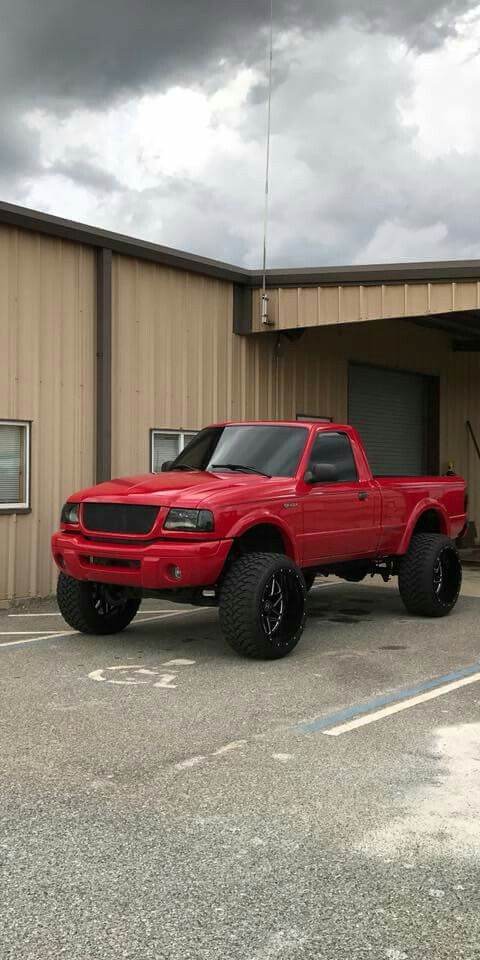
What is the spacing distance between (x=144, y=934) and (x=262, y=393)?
37.9 feet

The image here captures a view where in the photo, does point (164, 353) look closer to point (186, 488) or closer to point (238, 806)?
point (186, 488)

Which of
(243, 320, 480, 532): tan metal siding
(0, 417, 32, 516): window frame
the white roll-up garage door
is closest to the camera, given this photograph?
(0, 417, 32, 516): window frame

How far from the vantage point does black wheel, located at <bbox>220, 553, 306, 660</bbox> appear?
704cm

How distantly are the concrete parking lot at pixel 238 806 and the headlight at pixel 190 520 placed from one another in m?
1.11

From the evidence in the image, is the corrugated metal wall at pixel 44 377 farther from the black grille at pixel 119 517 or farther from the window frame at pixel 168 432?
the black grille at pixel 119 517

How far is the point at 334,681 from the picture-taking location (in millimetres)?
6691

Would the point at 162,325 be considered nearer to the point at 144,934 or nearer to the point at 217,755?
the point at 217,755

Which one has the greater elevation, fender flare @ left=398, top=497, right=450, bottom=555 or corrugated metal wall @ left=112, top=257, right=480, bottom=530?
corrugated metal wall @ left=112, top=257, right=480, bottom=530

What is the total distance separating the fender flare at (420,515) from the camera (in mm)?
9336

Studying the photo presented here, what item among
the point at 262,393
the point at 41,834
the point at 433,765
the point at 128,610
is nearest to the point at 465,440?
the point at 262,393

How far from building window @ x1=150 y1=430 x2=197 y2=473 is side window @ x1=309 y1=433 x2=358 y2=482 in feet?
12.7

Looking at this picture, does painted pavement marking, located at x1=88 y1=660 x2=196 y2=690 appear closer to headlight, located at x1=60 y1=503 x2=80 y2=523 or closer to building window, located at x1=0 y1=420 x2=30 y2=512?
headlight, located at x1=60 y1=503 x2=80 y2=523

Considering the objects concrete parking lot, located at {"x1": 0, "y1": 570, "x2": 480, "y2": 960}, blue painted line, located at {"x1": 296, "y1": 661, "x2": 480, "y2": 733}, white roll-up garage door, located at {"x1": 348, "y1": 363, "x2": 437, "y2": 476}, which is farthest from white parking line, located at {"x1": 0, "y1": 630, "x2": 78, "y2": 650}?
white roll-up garage door, located at {"x1": 348, "y1": 363, "x2": 437, "y2": 476}

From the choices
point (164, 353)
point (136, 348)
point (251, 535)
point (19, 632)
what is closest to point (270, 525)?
point (251, 535)
